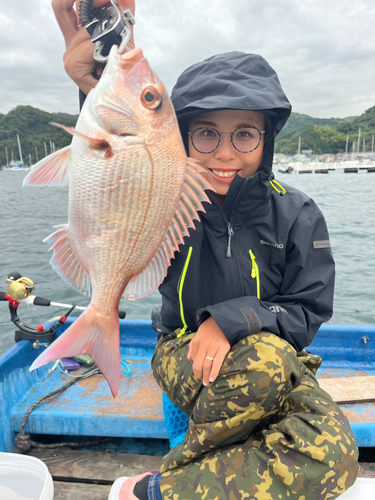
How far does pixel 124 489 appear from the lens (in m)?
1.85

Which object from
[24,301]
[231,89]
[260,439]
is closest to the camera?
[260,439]

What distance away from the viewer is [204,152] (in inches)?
82.7

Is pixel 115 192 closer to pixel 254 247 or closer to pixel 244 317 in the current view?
pixel 244 317

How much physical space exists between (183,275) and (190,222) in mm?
730

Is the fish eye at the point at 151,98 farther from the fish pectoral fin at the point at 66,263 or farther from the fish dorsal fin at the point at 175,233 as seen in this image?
the fish pectoral fin at the point at 66,263

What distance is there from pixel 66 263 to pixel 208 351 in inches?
32.9

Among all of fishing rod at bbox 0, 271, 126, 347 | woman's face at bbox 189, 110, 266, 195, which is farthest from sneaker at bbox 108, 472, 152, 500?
woman's face at bbox 189, 110, 266, 195

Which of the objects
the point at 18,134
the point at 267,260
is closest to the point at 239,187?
the point at 267,260

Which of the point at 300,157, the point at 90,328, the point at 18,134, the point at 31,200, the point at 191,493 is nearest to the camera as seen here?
the point at 90,328

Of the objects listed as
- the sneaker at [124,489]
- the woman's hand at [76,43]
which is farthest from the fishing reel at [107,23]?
the sneaker at [124,489]

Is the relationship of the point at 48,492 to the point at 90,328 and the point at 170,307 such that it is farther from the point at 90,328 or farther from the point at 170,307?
the point at 170,307

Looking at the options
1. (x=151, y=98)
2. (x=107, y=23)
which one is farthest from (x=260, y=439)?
(x=107, y=23)

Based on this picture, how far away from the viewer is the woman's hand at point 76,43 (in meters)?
1.48

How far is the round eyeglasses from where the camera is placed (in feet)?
6.81
